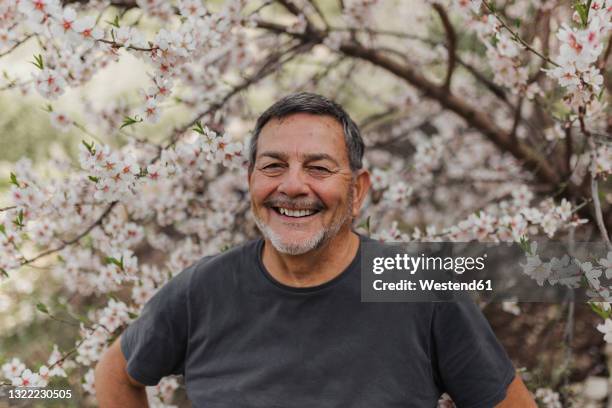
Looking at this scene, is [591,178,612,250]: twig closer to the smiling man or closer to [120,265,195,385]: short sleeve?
the smiling man

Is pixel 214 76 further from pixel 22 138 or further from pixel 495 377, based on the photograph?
pixel 22 138

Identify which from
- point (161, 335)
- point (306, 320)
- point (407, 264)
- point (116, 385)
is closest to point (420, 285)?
point (407, 264)

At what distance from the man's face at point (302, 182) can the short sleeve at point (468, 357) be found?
38 centimetres

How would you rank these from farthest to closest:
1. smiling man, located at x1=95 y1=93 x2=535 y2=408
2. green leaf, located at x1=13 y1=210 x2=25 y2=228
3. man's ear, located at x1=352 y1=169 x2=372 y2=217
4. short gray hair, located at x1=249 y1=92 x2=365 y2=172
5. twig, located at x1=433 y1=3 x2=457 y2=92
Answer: twig, located at x1=433 y1=3 x2=457 y2=92 → green leaf, located at x1=13 y1=210 x2=25 y2=228 → man's ear, located at x1=352 y1=169 x2=372 y2=217 → short gray hair, located at x1=249 y1=92 x2=365 y2=172 → smiling man, located at x1=95 y1=93 x2=535 y2=408

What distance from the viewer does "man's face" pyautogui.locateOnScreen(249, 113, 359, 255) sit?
1.74 m

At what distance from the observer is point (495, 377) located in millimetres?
1662

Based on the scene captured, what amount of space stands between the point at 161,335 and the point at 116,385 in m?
0.26

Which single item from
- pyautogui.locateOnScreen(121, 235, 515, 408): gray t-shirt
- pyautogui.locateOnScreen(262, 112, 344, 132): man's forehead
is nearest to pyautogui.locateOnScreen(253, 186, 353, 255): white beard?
pyautogui.locateOnScreen(121, 235, 515, 408): gray t-shirt

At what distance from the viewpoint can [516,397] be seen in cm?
169

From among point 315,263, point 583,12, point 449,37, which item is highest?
point 449,37

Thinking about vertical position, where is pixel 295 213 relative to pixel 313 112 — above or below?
below

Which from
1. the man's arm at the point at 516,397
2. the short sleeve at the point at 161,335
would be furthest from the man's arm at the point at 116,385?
the man's arm at the point at 516,397

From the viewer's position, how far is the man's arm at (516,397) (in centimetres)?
168

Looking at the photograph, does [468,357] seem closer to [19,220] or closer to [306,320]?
[306,320]
